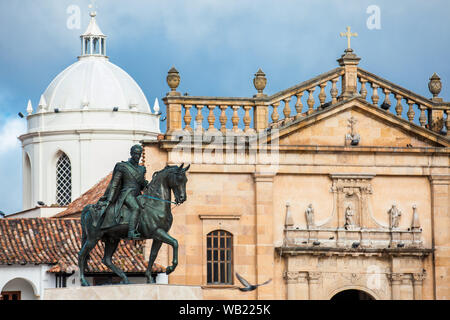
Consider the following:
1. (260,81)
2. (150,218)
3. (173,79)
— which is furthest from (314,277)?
(150,218)

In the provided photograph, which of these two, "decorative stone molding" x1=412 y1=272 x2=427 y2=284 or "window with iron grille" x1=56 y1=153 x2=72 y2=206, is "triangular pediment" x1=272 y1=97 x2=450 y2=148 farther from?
"window with iron grille" x1=56 y1=153 x2=72 y2=206

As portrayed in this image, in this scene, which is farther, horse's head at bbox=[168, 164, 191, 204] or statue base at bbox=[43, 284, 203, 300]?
horse's head at bbox=[168, 164, 191, 204]

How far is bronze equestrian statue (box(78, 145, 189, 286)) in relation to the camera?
121 ft

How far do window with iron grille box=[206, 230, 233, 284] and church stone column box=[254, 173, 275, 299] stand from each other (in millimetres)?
978

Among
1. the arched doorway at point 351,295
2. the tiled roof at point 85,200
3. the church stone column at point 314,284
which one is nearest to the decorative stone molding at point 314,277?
the church stone column at point 314,284

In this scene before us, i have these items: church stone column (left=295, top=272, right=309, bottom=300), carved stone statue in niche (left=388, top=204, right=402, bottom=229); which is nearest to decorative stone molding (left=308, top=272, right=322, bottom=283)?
church stone column (left=295, top=272, right=309, bottom=300)

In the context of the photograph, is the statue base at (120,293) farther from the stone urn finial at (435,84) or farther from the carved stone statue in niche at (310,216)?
the stone urn finial at (435,84)

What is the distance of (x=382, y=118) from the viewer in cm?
5409

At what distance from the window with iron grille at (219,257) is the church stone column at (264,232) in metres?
0.98

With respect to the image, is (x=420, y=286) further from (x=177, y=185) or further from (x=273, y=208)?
(x=177, y=185)

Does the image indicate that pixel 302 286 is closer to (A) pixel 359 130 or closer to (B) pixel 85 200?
(A) pixel 359 130

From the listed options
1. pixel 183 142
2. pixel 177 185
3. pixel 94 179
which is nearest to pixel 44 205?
pixel 94 179

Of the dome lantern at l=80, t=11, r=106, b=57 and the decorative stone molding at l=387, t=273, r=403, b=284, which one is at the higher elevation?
→ the dome lantern at l=80, t=11, r=106, b=57

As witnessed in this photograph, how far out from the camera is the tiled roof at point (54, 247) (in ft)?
172
